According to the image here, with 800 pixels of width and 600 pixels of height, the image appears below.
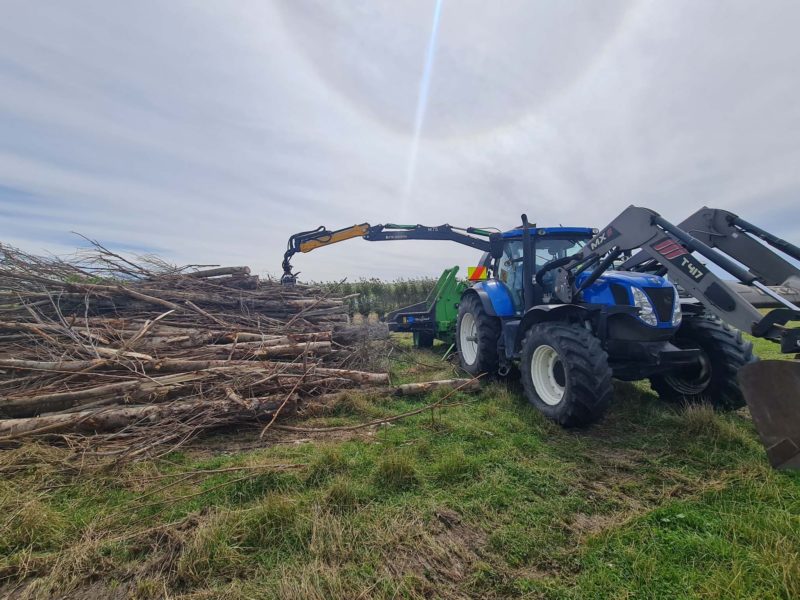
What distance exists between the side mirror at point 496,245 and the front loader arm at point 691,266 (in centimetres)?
187

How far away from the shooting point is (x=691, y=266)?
11.0 ft

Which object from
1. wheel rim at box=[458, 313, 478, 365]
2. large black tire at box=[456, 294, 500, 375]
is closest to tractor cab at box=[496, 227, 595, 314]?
large black tire at box=[456, 294, 500, 375]

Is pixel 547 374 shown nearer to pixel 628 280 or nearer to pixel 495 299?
pixel 628 280

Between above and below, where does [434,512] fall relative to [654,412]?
below

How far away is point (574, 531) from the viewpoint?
2.33m


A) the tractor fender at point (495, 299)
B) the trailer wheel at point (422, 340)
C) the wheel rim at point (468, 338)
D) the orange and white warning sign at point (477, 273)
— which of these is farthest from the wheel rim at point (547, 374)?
the trailer wheel at point (422, 340)

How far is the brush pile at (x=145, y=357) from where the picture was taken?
3730mm

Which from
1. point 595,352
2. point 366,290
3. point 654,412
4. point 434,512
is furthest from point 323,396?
point 366,290

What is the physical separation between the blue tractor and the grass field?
0.56 meters

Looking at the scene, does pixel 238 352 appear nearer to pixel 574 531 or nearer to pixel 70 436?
pixel 70 436

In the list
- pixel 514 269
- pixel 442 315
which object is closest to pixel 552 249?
pixel 514 269

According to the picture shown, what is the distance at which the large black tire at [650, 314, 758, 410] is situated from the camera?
13.2ft

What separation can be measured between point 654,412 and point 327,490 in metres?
3.72

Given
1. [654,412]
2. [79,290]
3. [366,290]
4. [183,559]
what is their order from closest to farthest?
1. [183,559]
2. [654,412]
3. [79,290]
4. [366,290]
